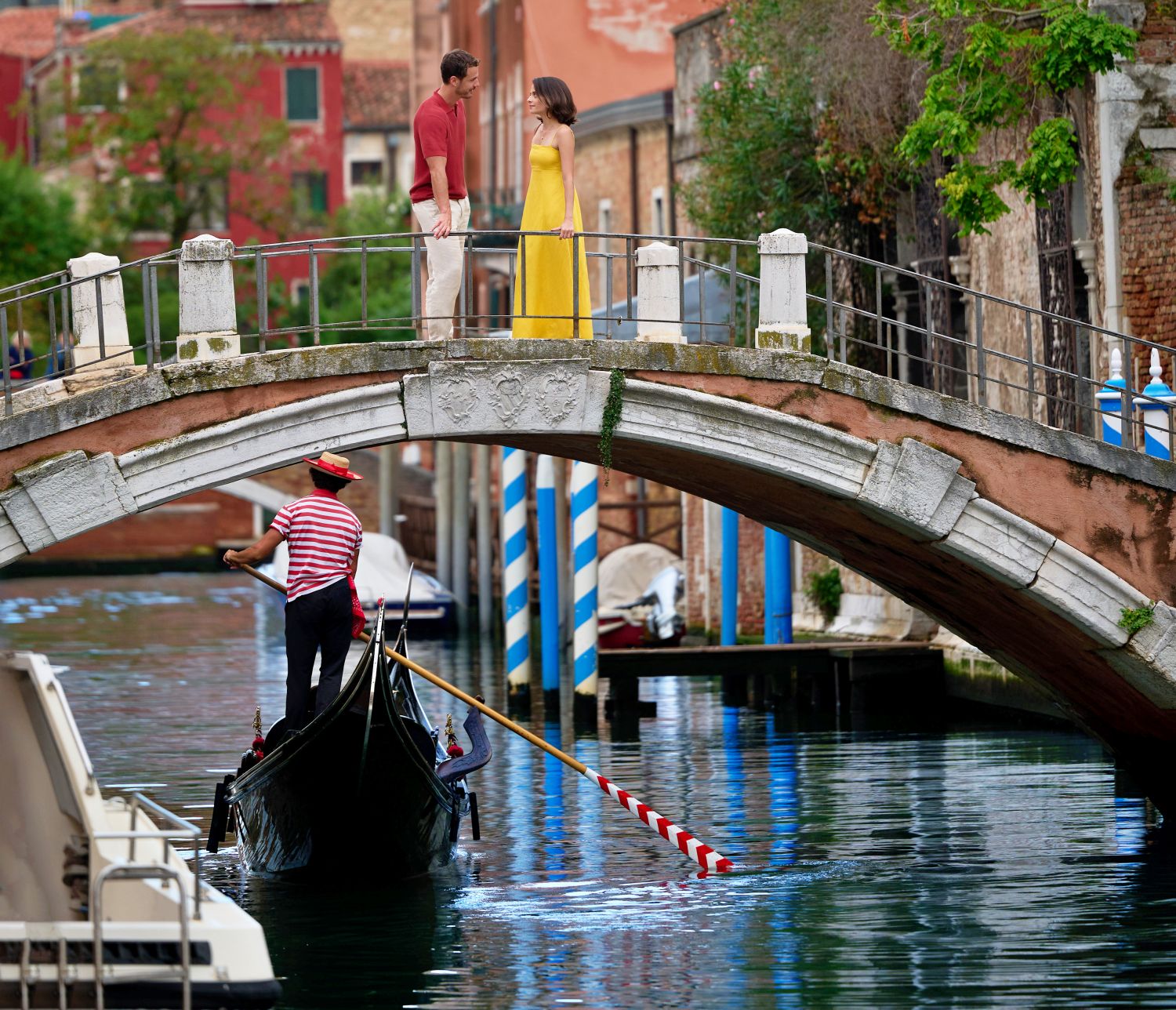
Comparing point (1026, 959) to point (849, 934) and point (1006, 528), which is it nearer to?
point (849, 934)

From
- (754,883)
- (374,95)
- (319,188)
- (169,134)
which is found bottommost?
(754,883)

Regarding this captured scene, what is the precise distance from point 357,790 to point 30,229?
26.6m

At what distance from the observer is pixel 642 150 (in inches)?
947

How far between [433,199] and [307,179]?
3446 cm

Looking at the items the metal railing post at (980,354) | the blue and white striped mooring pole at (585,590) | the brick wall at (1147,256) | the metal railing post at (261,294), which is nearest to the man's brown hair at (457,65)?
the metal railing post at (261,294)

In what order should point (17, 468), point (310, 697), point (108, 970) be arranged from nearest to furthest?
point (108, 970) → point (17, 468) → point (310, 697)

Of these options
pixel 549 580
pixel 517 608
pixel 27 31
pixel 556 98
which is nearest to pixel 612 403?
pixel 556 98

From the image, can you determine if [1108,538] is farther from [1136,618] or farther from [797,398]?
[797,398]

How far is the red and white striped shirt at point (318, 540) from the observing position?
9812 millimetres

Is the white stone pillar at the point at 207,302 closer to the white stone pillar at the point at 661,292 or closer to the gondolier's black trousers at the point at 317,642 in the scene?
the gondolier's black trousers at the point at 317,642

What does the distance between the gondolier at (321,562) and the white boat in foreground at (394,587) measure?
1466cm

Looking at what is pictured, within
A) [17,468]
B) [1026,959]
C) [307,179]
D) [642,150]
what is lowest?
[1026,959]

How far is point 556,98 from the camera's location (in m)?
9.91

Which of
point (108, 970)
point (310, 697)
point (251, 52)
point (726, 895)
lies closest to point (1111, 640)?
point (726, 895)
